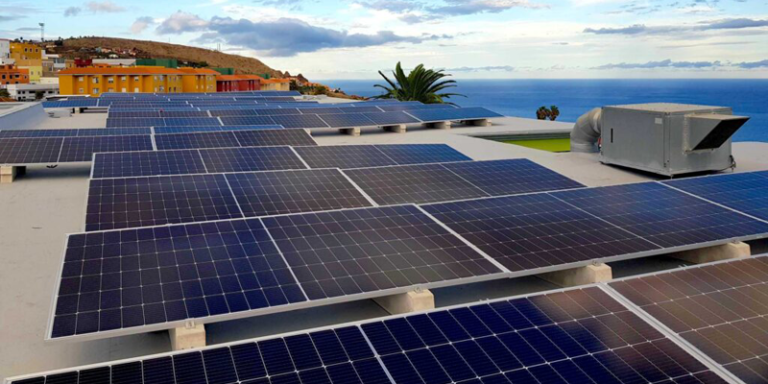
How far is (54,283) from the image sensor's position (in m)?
11.1

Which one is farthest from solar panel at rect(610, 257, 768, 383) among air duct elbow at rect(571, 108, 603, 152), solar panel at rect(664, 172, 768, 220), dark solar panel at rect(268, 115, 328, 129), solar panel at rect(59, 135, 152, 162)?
dark solar panel at rect(268, 115, 328, 129)

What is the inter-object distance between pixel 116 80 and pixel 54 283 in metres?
75.3

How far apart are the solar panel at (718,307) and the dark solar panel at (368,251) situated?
236 cm

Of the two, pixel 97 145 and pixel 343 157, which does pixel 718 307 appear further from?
pixel 97 145

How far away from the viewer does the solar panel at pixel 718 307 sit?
827cm

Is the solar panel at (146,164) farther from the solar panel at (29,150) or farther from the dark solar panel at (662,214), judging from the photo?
the dark solar panel at (662,214)

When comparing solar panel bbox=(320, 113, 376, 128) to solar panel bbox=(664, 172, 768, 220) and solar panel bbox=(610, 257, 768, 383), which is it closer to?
solar panel bbox=(664, 172, 768, 220)

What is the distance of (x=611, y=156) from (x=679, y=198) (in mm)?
7529

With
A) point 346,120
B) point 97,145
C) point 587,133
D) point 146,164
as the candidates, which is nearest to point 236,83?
point 346,120

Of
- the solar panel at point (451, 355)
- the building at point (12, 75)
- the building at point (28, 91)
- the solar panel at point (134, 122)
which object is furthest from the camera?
the building at point (12, 75)

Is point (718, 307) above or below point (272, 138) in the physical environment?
below

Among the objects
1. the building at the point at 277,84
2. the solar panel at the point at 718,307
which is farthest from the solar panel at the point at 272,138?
the building at the point at 277,84

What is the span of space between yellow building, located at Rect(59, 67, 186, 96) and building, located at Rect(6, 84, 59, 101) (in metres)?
19.3

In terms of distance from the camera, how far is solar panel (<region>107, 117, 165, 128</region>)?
32169mm
